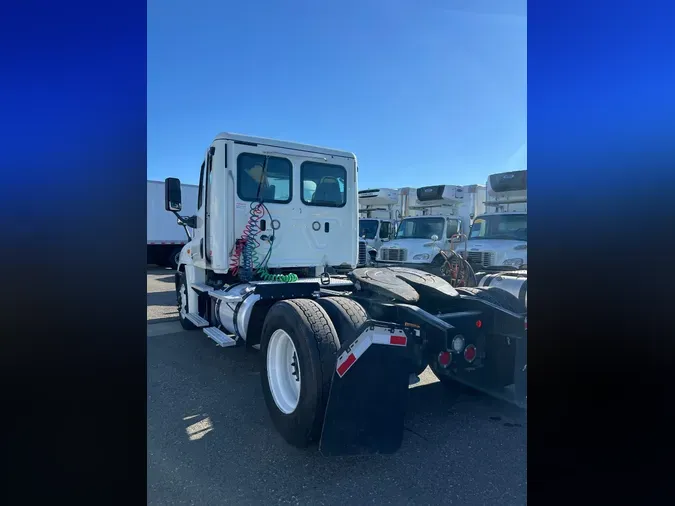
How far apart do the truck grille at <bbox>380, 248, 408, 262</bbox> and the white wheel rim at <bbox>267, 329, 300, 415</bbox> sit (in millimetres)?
8862

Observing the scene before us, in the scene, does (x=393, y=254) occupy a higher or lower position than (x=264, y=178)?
lower

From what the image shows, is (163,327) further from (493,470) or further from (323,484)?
(493,470)

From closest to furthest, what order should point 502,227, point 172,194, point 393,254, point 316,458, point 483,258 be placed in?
1. point 316,458
2. point 172,194
3. point 483,258
4. point 502,227
5. point 393,254

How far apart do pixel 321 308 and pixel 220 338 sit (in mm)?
1754

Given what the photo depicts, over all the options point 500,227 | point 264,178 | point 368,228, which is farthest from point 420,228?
point 264,178

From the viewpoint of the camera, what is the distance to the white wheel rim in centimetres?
336

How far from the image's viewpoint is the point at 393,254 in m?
Answer: 12.3

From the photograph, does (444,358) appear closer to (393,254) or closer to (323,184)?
(323,184)

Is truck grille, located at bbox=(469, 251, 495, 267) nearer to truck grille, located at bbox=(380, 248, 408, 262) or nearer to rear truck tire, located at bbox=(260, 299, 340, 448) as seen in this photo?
truck grille, located at bbox=(380, 248, 408, 262)

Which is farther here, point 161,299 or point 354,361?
point 161,299

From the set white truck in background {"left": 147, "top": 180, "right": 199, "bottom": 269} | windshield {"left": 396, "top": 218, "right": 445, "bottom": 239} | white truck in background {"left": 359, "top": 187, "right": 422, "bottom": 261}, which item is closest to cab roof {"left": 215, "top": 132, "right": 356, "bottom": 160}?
windshield {"left": 396, "top": 218, "right": 445, "bottom": 239}

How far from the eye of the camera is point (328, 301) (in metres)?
3.36
